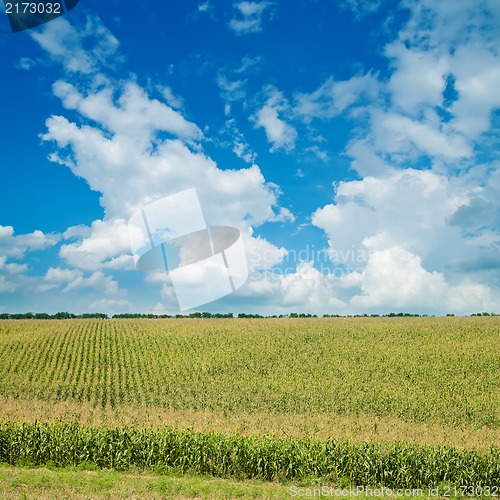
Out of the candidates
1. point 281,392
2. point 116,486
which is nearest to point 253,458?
point 116,486

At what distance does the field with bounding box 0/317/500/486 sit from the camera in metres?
16.1

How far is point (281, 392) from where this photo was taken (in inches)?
1444

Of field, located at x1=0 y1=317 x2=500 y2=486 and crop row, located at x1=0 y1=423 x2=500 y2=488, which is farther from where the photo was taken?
field, located at x1=0 y1=317 x2=500 y2=486

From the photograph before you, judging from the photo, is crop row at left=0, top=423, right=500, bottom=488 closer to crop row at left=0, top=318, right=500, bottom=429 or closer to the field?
the field

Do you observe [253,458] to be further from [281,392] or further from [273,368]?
[273,368]

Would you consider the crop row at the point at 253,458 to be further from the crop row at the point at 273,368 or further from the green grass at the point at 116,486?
the crop row at the point at 273,368

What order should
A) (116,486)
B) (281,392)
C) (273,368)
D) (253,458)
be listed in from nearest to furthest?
(116,486) < (253,458) < (281,392) < (273,368)

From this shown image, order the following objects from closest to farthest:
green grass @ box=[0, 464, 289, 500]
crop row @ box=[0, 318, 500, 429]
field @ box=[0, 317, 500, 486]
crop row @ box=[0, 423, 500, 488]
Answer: green grass @ box=[0, 464, 289, 500], crop row @ box=[0, 423, 500, 488], field @ box=[0, 317, 500, 486], crop row @ box=[0, 318, 500, 429]

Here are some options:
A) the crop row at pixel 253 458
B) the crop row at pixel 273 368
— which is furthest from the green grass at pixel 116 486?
the crop row at pixel 273 368

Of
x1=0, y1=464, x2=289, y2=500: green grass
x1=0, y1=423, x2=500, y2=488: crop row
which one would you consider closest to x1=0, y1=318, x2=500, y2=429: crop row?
x1=0, y1=423, x2=500, y2=488: crop row

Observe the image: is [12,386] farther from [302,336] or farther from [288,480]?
[302,336]

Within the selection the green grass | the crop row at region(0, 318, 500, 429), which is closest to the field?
the crop row at region(0, 318, 500, 429)

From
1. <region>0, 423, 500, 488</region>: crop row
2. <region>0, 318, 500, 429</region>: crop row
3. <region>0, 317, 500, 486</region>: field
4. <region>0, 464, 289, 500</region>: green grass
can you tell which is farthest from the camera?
<region>0, 318, 500, 429</region>: crop row

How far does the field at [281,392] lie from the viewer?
1609 centimetres
